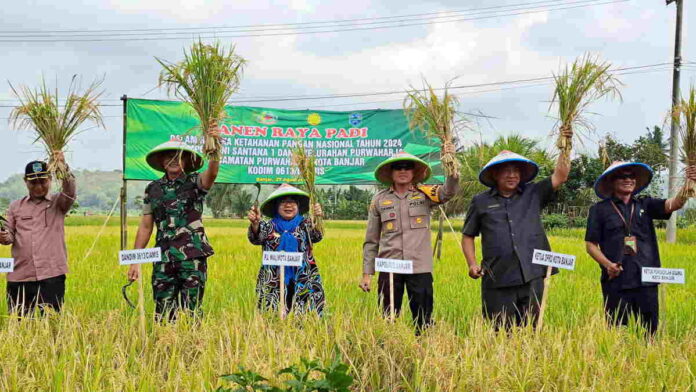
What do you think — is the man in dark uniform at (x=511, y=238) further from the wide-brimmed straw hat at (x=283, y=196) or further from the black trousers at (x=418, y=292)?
the wide-brimmed straw hat at (x=283, y=196)

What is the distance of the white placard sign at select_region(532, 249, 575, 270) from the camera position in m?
3.86

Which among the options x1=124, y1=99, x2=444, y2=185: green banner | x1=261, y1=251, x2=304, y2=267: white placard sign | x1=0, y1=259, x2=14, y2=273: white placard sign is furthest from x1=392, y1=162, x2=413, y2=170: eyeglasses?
x1=124, y1=99, x2=444, y2=185: green banner

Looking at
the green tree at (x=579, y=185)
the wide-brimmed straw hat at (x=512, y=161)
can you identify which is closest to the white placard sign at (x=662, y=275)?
the wide-brimmed straw hat at (x=512, y=161)

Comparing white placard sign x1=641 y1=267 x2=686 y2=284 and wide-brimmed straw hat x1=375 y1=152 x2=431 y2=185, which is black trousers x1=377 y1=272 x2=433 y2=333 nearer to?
wide-brimmed straw hat x1=375 y1=152 x2=431 y2=185

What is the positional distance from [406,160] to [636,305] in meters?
1.92

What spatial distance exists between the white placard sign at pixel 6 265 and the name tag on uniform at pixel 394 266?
8.37 feet

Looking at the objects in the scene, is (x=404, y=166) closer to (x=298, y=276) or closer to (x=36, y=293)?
(x=298, y=276)

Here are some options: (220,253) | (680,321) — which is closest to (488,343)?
(680,321)

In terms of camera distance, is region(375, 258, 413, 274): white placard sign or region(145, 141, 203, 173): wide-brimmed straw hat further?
region(145, 141, 203, 173): wide-brimmed straw hat

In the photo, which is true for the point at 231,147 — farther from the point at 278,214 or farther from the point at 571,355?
the point at 571,355

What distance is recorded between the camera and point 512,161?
4.20m

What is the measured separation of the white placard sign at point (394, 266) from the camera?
159 inches

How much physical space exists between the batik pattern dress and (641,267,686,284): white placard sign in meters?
2.26

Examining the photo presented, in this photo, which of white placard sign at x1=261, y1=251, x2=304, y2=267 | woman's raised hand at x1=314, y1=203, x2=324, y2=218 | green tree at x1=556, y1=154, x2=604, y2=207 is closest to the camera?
white placard sign at x1=261, y1=251, x2=304, y2=267
